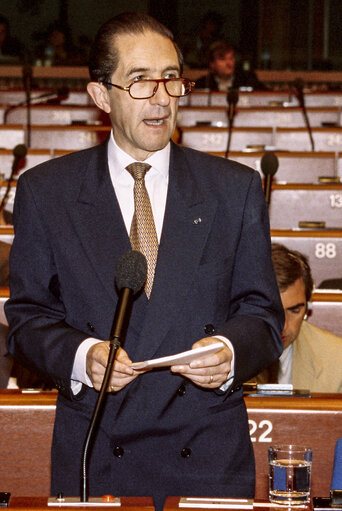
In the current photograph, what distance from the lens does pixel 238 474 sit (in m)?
1.90

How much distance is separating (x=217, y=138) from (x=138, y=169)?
509 cm

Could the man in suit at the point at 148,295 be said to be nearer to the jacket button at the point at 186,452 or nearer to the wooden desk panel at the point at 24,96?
the jacket button at the point at 186,452

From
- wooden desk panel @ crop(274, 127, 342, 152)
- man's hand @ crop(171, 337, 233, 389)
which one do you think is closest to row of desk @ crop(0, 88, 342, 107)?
wooden desk panel @ crop(274, 127, 342, 152)

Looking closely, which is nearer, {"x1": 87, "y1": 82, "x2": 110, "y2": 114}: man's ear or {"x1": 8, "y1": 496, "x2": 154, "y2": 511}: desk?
{"x1": 8, "y1": 496, "x2": 154, "y2": 511}: desk

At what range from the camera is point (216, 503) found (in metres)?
1.55

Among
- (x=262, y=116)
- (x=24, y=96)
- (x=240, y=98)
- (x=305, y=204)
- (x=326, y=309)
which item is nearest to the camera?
(x=326, y=309)

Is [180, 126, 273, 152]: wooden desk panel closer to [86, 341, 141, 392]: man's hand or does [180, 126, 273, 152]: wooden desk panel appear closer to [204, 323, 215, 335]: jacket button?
[204, 323, 215, 335]: jacket button

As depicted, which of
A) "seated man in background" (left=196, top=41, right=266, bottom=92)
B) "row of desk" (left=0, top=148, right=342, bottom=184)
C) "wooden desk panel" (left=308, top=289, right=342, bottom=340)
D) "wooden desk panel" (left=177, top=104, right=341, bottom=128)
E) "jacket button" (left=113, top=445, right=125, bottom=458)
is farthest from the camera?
"seated man in background" (left=196, top=41, right=266, bottom=92)

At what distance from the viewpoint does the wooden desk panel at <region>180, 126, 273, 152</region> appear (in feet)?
22.9

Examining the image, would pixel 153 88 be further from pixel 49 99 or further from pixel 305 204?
pixel 49 99

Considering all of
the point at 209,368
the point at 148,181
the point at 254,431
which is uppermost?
the point at 148,181

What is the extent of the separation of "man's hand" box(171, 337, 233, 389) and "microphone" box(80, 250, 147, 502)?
186 millimetres

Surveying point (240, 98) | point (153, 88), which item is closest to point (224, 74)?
point (240, 98)

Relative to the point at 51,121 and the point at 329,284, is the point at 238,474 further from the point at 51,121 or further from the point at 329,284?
the point at 51,121
